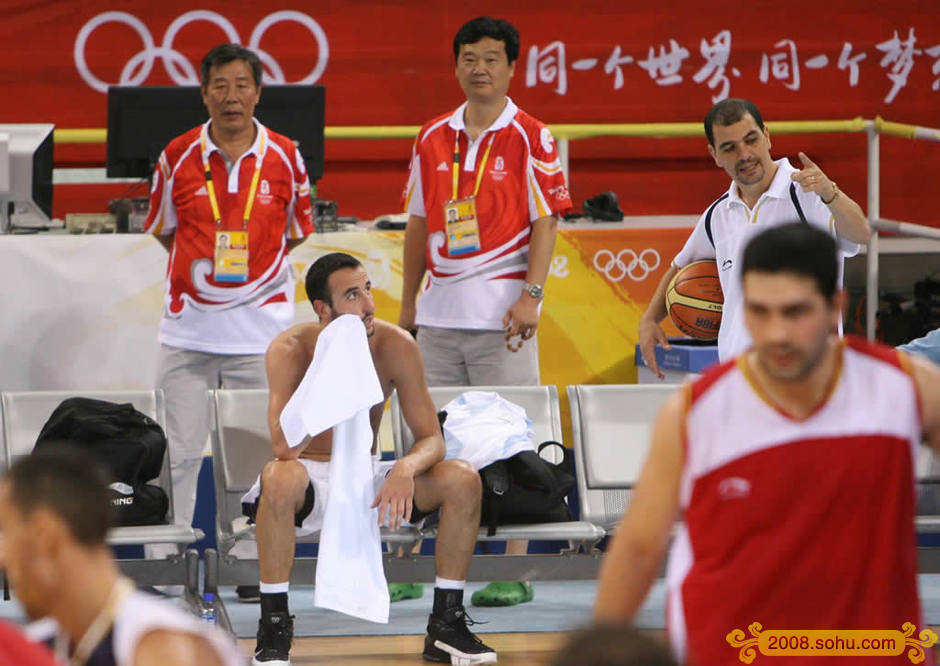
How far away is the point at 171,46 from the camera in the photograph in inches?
359

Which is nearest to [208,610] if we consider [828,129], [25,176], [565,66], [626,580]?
[25,176]

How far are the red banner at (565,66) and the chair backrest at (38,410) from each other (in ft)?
13.6

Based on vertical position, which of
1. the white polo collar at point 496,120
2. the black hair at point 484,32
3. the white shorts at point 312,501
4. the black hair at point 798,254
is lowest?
the white shorts at point 312,501

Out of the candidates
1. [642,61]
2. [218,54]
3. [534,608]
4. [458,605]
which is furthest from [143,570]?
[642,61]

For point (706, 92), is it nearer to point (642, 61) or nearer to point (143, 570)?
point (642, 61)

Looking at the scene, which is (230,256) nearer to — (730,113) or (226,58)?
(226,58)

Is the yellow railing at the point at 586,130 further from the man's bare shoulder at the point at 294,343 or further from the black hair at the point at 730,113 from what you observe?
the black hair at the point at 730,113

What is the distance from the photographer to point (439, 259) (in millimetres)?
5762

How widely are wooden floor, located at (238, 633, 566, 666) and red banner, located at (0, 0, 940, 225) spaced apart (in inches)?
Result: 188

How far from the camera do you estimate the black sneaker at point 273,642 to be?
4.60m

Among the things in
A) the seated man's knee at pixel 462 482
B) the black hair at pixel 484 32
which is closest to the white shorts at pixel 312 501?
the seated man's knee at pixel 462 482

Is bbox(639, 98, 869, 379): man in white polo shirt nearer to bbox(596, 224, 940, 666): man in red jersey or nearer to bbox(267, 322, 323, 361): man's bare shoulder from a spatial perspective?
bbox(267, 322, 323, 361): man's bare shoulder

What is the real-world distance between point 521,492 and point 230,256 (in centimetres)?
153

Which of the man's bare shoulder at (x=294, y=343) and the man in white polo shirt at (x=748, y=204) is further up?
the man in white polo shirt at (x=748, y=204)
